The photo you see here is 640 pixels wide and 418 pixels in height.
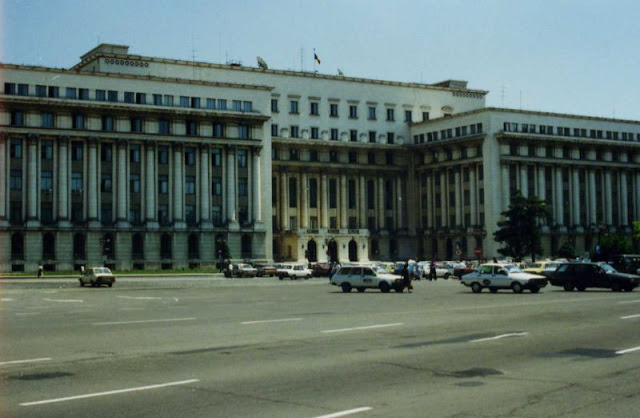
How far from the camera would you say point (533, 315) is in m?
27.9

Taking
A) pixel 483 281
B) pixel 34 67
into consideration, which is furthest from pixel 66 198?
pixel 483 281

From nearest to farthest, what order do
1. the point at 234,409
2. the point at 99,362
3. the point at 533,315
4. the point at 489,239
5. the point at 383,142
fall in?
the point at 234,409 → the point at 99,362 → the point at 533,315 → the point at 489,239 → the point at 383,142

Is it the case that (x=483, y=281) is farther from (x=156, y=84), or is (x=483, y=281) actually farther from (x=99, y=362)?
(x=156, y=84)

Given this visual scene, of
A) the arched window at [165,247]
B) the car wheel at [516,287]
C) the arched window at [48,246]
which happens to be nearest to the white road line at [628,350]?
the car wheel at [516,287]

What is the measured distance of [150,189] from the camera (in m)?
99.7

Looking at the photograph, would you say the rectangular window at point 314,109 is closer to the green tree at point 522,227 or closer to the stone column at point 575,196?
the green tree at point 522,227

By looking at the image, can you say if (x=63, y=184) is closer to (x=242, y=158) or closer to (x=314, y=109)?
(x=242, y=158)

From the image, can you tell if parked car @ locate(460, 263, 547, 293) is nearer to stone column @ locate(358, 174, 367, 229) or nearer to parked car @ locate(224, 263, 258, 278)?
parked car @ locate(224, 263, 258, 278)

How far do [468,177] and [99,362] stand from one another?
105000mm

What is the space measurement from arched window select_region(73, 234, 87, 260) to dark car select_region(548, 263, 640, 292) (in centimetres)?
5994

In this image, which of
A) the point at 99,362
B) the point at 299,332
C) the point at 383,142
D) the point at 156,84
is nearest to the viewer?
the point at 99,362

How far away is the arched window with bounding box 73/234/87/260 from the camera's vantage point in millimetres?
95000

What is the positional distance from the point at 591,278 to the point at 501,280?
4857mm

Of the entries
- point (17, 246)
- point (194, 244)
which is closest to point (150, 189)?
point (194, 244)
